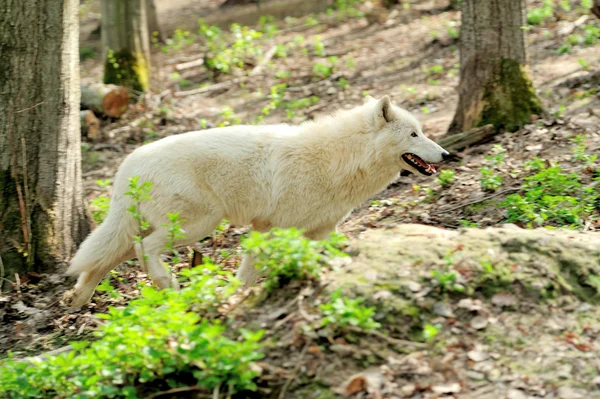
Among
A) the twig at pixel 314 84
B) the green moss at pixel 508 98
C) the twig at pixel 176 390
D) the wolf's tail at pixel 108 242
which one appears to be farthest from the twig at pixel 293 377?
the twig at pixel 314 84

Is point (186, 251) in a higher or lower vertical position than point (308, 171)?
lower

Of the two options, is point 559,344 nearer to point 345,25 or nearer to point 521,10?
point 521,10

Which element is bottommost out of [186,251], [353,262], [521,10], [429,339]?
[186,251]

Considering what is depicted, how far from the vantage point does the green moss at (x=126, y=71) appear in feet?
45.3

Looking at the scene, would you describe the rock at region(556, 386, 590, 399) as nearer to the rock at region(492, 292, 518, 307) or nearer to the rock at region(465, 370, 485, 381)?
the rock at region(465, 370, 485, 381)

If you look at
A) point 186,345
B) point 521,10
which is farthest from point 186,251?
point 521,10

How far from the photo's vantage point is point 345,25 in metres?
17.9

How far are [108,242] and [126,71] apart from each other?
26.9 ft

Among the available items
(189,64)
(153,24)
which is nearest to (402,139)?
(189,64)

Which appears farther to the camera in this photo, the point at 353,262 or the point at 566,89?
the point at 566,89

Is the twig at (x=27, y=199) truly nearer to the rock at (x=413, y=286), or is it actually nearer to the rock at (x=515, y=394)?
the rock at (x=413, y=286)

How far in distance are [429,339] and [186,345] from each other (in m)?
1.44

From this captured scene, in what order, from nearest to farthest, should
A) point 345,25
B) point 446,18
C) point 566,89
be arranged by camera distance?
point 566,89 < point 446,18 < point 345,25

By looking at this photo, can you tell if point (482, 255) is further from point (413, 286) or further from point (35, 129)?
point (35, 129)
